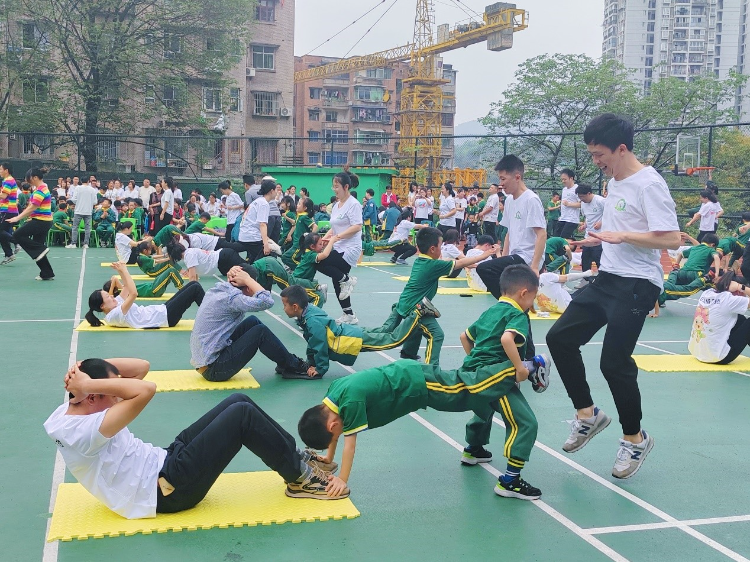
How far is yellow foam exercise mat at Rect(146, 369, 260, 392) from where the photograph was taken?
6715mm

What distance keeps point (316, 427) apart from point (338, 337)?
289 cm

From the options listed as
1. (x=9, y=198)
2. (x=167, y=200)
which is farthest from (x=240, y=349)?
(x=167, y=200)

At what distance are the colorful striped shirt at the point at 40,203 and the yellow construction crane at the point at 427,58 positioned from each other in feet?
125

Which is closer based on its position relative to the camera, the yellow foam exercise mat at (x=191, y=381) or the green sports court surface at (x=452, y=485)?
the green sports court surface at (x=452, y=485)

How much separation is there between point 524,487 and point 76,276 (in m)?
11.7

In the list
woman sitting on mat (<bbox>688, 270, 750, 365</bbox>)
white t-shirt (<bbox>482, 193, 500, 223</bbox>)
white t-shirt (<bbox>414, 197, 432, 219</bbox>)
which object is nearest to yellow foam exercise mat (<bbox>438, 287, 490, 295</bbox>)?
white t-shirt (<bbox>482, 193, 500, 223</bbox>)

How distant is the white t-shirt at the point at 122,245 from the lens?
49.3 ft

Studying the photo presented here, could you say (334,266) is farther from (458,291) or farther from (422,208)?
(422,208)

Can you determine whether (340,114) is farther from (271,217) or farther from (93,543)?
(93,543)

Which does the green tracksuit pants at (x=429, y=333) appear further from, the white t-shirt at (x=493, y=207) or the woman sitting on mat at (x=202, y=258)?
the white t-shirt at (x=493, y=207)

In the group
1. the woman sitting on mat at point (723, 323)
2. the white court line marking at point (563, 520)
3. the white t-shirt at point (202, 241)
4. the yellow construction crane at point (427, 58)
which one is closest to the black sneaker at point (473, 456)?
the white court line marking at point (563, 520)

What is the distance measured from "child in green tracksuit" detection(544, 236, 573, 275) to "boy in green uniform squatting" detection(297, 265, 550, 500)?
327 inches

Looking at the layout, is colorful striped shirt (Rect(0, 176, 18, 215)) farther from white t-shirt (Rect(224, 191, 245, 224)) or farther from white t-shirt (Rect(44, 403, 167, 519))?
white t-shirt (Rect(44, 403, 167, 519))

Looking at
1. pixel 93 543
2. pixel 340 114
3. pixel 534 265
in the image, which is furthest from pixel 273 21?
pixel 93 543
